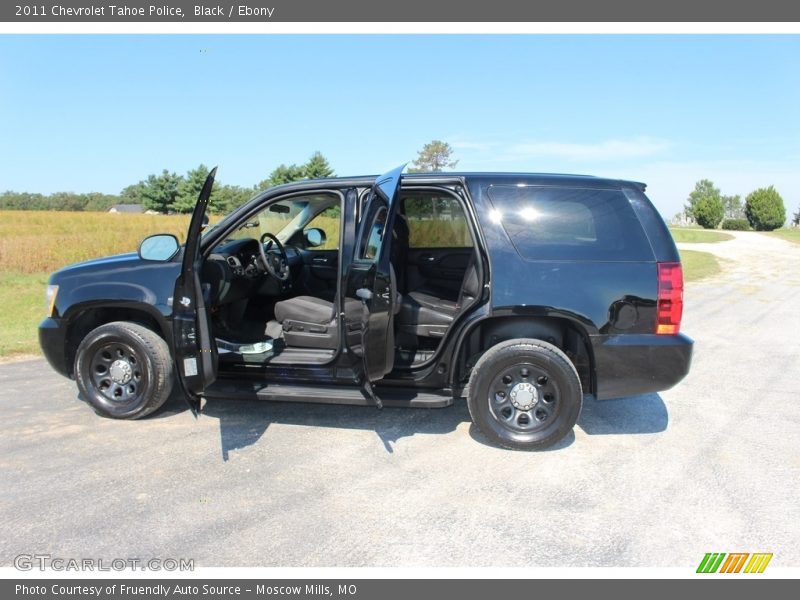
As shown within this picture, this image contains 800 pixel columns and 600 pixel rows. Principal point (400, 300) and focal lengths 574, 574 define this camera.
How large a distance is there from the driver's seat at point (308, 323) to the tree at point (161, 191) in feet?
227

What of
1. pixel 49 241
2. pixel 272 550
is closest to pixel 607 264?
pixel 272 550

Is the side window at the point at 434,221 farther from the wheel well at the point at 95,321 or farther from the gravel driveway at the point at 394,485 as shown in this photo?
the wheel well at the point at 95,321

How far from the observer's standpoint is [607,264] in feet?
12.8

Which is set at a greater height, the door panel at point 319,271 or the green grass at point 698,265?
the door panel at point 319,271

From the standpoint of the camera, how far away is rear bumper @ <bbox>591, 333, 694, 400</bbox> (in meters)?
3.90

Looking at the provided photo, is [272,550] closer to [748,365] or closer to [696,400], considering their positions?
[696,400]

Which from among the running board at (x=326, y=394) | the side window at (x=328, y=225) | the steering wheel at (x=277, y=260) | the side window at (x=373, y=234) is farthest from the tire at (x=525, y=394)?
the steering wheel at (x=277, y=260)

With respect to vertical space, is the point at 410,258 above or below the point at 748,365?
above

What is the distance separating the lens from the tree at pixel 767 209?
49.4 m

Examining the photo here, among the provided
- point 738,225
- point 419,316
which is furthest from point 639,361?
point 738,225

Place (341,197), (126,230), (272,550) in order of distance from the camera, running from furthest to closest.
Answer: (126,230)
(341,197)
(272,550)

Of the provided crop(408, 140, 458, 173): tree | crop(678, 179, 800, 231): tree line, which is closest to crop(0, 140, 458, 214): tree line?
crop(408, 140, 458, 173): tree

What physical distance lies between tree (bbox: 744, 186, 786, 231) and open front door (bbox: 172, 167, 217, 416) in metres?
56.7
